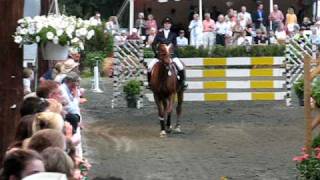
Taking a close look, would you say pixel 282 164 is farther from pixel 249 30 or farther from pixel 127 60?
pixel 249 30

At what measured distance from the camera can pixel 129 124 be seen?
1742 cm

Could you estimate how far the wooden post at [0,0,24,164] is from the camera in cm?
851

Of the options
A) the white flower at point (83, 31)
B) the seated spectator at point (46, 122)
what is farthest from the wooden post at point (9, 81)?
the seated spectator at point (46, 122)

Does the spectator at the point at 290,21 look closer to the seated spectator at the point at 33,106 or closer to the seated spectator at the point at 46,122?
the seated spectator at the point at 33,106

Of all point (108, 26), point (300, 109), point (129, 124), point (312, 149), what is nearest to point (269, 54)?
point (300, 109)

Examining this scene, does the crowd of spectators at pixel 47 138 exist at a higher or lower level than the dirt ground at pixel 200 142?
higher

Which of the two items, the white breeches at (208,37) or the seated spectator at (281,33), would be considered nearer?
the white breeches at (208,37)

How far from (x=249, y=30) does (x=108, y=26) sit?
5150 mm

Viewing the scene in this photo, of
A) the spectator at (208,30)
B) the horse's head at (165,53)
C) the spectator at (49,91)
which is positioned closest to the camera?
the spectator at (49,91)

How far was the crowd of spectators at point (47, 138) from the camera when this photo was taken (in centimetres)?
450

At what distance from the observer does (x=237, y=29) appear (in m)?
28.6

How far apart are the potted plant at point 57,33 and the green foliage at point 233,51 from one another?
12055 millimetres

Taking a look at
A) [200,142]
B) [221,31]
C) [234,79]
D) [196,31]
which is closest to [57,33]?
[200,142]

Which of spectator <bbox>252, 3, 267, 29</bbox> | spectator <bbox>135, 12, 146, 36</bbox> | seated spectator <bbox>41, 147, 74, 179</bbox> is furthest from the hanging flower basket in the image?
spectator <bbox>252, 3, 267, 29</bbox>
